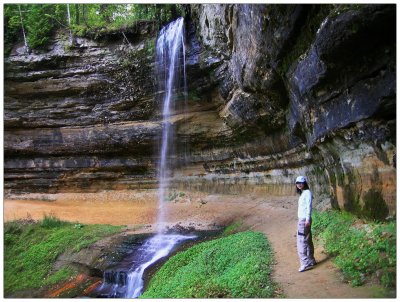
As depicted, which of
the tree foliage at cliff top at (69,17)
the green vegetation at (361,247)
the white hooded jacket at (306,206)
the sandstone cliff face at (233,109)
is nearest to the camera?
the green vegetation at (361,247)

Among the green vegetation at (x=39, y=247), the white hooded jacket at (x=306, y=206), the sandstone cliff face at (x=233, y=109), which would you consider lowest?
the green vegetation at (x=39, y=247)

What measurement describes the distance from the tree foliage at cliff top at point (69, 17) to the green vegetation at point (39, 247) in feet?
28.2

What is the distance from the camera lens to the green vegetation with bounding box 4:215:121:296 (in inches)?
351

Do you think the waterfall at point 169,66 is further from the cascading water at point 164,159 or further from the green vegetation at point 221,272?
the green vegetation at point 221,272

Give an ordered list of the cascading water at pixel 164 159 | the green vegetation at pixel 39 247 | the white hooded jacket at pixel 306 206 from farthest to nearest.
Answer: the green vegetation at pixel 39 247 < the cascading water at pixel 164 159 < the white hooded jacket at pixel 306 206

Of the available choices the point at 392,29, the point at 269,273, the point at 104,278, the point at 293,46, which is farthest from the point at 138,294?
the point at 392,29

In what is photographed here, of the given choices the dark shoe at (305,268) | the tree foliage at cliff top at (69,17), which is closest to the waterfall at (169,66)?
the tree foliage at cliff top at (69,17)

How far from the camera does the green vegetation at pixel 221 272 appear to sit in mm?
5246

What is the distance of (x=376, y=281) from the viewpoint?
14.4 ft

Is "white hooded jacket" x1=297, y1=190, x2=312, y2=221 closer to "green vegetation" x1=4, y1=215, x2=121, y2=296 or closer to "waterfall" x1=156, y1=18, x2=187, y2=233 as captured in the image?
"green vegetation" x1=4, y1=215, x2=121, y2=296

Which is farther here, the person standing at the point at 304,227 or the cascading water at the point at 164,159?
the cascading water at the point at 164,159

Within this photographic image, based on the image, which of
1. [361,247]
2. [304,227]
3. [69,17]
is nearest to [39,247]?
[304,227]

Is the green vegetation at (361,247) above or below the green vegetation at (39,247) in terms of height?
above

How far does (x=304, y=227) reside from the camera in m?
5.45
